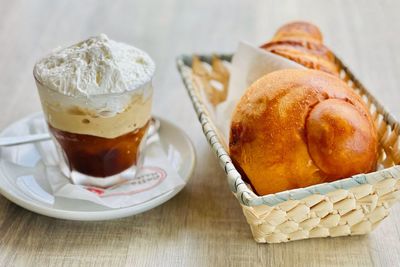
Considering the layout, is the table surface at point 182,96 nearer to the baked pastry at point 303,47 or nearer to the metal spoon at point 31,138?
the metal spoon at point 31,138

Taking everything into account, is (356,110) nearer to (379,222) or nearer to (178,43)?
(379,222)

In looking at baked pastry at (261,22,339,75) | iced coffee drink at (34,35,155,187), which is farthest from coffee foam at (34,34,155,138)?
baked pastry at (261,22,339,75)

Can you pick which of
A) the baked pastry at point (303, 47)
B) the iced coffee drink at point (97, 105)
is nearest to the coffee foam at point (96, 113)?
the iced coffee drink at point (97, 105)

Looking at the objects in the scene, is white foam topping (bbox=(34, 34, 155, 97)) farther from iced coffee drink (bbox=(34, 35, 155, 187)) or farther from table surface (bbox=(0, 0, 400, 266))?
table surface (bbox=(0, 0, 400, 266))

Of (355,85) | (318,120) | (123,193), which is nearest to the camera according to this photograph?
(318,120)

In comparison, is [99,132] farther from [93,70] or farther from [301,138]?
[301,138]

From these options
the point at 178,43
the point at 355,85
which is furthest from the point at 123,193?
the point at 178,43
